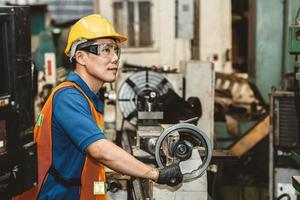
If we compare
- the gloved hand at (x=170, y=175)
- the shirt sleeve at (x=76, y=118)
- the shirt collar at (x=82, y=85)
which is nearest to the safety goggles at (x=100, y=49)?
the shirt collar at (x=82, y=85)

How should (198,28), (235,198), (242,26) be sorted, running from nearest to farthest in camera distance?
1. (235,198)
2. (198,28)
3. (242,26)

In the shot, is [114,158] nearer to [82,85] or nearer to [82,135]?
[82,135]

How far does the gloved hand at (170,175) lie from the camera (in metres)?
2.33

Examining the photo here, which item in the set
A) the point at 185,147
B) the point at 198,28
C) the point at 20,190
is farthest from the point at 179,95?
the point at 198,28

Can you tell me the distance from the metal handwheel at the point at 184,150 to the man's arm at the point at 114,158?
0.23 m

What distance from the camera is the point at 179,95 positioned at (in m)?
4.16

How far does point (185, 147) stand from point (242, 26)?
6.93m

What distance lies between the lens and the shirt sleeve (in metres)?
2.24

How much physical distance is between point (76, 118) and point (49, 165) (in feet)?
1.06

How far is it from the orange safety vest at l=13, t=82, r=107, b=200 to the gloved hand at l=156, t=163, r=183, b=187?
1.16 feet

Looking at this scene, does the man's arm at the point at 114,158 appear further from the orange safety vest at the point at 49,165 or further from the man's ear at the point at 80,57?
the man's ear at the point at 80,57

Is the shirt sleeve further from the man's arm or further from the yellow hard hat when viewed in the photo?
the yellow hard hat

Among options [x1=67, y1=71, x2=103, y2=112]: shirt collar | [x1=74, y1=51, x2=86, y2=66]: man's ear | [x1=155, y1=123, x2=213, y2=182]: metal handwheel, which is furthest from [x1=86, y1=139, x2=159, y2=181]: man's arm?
[x1=74, y1=51, x2=86, y2=66]: man's ear

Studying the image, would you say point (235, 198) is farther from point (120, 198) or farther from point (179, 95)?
point (120, 198)
